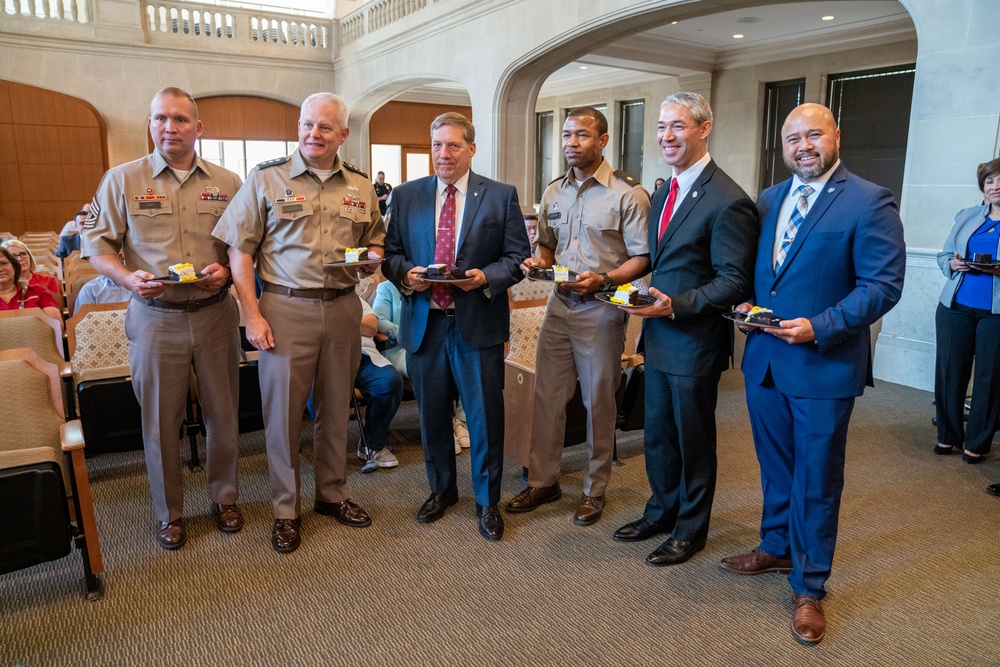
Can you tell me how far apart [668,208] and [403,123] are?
1514cm

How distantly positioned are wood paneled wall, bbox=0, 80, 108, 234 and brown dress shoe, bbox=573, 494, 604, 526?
12249 mm

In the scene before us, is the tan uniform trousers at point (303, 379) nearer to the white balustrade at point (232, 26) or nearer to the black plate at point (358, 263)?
the black plate at point (358, 263)

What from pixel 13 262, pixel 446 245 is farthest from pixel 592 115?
pixel 13 262

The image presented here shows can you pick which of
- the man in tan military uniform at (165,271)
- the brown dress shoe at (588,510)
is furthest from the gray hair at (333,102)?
the brown dress shoe at (588,510)

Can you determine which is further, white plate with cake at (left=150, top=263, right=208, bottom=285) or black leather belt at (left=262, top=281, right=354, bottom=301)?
black leather belt at (left=262, top=281, right=354, bottom=301)

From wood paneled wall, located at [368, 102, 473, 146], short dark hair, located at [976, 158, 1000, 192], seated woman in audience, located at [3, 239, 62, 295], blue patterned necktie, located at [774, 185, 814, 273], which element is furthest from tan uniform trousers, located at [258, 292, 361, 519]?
wood paneled wall, located at [368, 102, 473, 146]

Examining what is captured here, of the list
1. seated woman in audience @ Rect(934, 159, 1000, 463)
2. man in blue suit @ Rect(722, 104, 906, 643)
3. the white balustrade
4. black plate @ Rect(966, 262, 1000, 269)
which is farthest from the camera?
the white balustrade

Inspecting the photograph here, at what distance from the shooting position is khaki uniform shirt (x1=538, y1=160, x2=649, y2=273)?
2.80 metres

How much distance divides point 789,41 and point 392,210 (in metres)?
10.1

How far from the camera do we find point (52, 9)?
11.6 m

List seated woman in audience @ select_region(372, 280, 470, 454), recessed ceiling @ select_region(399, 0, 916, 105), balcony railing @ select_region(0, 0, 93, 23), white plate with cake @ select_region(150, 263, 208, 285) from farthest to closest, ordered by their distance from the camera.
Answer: balcony railing @ select_region(0, 0, 93, 23)
recessed ceiling @ select_region(399, 0, 916, 105)
seated woman in audience @ select_region(372, 280, 470, 454)
white plate with cake @ select_region(150, 263, 208, 285)

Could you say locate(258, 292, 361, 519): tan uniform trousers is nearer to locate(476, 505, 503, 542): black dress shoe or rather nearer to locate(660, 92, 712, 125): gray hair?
locate(476, 505, 503, 542): black dress shoe

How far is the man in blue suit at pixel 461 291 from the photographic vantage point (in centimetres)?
282

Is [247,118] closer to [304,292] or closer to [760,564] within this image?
[304,292]
